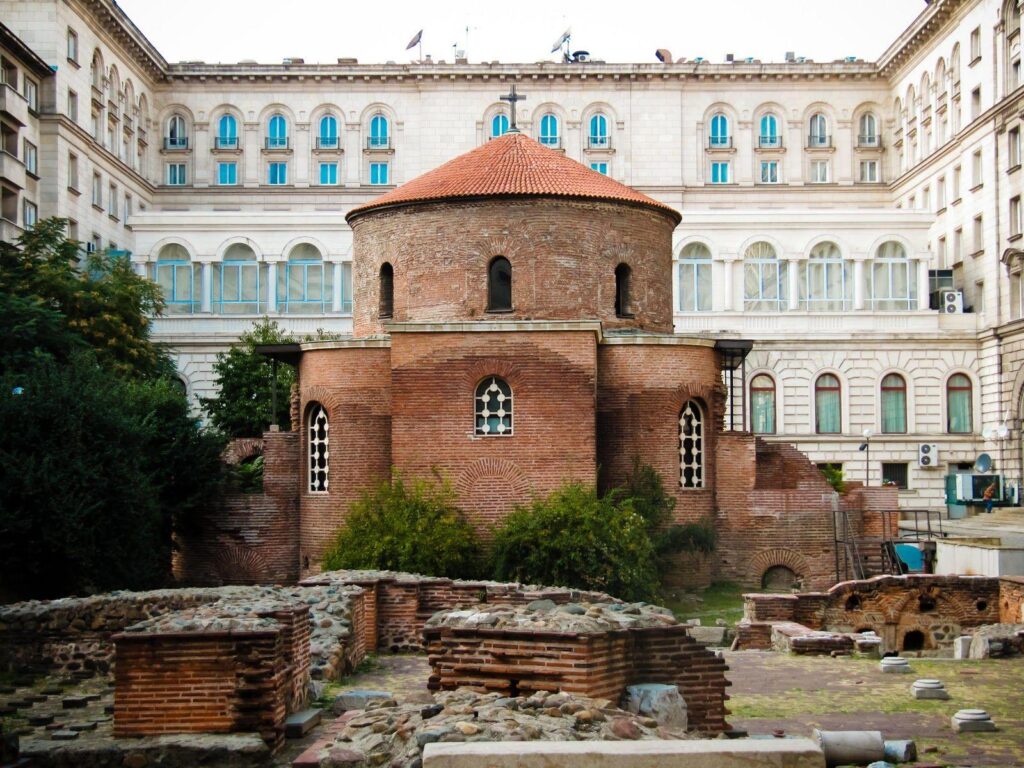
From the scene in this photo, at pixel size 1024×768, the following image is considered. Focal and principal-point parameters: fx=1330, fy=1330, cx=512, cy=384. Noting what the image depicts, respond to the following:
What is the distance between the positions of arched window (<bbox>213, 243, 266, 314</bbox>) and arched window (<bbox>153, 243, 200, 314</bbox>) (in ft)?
2.96

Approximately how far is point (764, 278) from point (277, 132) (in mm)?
26377

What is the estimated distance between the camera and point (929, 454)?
4962cm

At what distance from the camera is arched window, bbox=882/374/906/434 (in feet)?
164

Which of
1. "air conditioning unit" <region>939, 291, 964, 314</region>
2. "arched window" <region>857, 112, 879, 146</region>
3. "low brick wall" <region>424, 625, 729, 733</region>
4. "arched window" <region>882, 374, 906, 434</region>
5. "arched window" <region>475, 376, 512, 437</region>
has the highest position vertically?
"arched window" <region>857, 112, 879, 146</region>

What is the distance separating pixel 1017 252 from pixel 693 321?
1168 centimetres

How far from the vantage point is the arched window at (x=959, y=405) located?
4991 cm

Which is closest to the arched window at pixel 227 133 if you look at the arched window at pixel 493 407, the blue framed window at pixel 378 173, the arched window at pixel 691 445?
the blue framed window at pixel 378 173

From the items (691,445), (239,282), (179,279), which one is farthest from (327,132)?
(691,445)

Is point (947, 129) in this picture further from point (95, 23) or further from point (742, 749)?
point (742, 749)

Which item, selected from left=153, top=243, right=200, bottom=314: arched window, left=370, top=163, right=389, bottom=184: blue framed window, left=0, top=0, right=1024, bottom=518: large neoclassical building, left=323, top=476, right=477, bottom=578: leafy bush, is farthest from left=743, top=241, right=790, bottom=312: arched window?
left=323, top=476, right=477, bottom=578: leafy bush

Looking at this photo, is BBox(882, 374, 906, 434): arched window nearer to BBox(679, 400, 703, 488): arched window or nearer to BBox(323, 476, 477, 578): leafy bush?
BBox(679, 400, 703, 488): arched window

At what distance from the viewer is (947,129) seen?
55125 millimetres

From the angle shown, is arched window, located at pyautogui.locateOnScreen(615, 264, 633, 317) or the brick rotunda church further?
arched window, located at pyautogui.locateOnScreen(615, 264, 633, 317)

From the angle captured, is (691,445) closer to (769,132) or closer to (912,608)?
(912,608)
